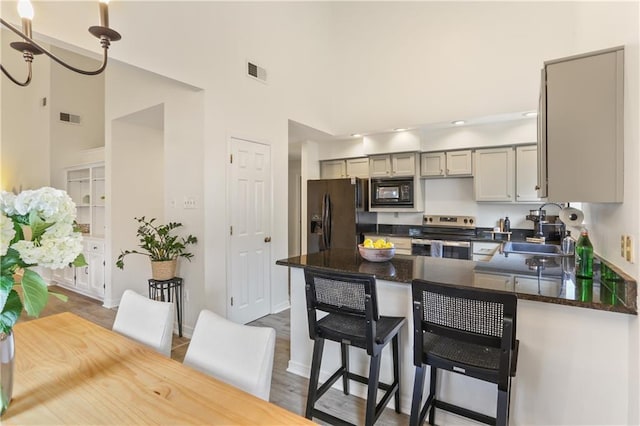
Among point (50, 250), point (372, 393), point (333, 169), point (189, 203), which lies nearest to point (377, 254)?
point (372, 393)

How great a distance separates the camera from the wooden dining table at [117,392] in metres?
0.92

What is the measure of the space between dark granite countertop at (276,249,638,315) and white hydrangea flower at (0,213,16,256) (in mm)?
1562

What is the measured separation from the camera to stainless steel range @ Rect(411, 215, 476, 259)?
420 centimetres

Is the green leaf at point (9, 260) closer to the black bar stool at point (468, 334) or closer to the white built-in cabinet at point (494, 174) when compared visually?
the black bar stool at point (468, 334)

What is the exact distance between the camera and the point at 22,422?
2.96ft

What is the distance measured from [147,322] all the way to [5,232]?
0.85 meters

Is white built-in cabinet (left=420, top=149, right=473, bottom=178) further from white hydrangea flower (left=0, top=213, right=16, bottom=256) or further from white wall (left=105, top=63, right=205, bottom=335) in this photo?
white hydrangea flower (left=0, top=213, right=16, bottom=256)

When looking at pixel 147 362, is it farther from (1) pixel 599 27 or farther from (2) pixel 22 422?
(1) pixel 599 27

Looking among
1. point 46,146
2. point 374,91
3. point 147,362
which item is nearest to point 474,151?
point 374,91

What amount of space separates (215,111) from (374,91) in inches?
101

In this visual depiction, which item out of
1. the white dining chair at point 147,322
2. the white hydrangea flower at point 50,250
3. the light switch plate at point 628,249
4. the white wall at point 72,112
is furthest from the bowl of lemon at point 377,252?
the white wall at point 72,112

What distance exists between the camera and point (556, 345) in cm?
157

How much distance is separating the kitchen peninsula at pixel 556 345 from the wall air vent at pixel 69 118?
5602 mm

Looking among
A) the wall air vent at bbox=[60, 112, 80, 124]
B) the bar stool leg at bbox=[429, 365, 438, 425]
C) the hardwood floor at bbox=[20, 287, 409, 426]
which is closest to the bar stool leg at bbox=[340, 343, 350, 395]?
the hardwood floor at bbox=[20, 287, 409, 426]
